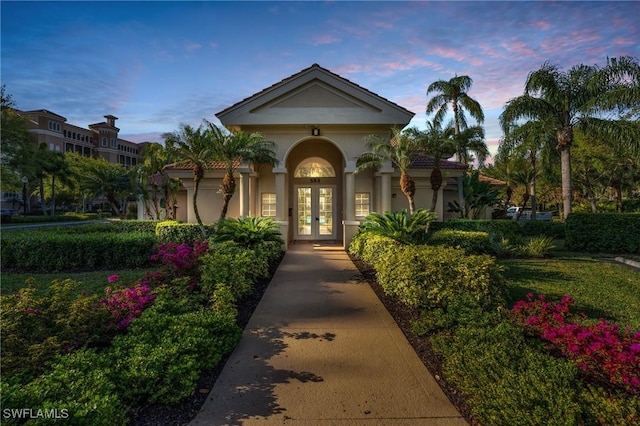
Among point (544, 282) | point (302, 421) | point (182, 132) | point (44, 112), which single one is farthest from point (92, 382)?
point (44, 112)

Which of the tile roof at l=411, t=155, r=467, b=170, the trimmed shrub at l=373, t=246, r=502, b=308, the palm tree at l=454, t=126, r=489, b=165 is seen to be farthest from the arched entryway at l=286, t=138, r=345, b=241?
the palm tree at l=454, t=126, r=489, b=165

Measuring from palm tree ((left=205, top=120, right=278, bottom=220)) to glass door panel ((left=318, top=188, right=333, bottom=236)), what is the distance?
339cm

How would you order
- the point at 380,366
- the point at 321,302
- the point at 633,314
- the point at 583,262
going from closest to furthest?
1. the point at 380,366
2. the point at 633,314
3. the point at 321,302
4. the point at 583,262

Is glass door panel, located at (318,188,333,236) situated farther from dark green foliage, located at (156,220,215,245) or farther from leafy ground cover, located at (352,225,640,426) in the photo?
leafy ground cover, located at (352,225,640,426)

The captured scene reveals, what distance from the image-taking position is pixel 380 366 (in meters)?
4.20

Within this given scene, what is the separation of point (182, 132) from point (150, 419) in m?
11.7

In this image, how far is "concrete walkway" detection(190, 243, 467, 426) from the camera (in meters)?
3.24

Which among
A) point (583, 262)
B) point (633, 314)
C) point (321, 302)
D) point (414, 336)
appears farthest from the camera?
point (583, 262)

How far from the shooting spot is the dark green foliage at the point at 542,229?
18500 millimetres

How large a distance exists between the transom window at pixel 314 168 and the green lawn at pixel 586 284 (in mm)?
8331

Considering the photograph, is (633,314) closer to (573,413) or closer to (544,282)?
A: (544,282)

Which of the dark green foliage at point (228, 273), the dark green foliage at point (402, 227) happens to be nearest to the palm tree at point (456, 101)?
the dark green foliage at point (402, 227)

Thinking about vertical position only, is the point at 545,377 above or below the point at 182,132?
below

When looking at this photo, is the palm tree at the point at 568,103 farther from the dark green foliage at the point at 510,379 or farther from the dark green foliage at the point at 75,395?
the dark green foliage at the point at 75,395
